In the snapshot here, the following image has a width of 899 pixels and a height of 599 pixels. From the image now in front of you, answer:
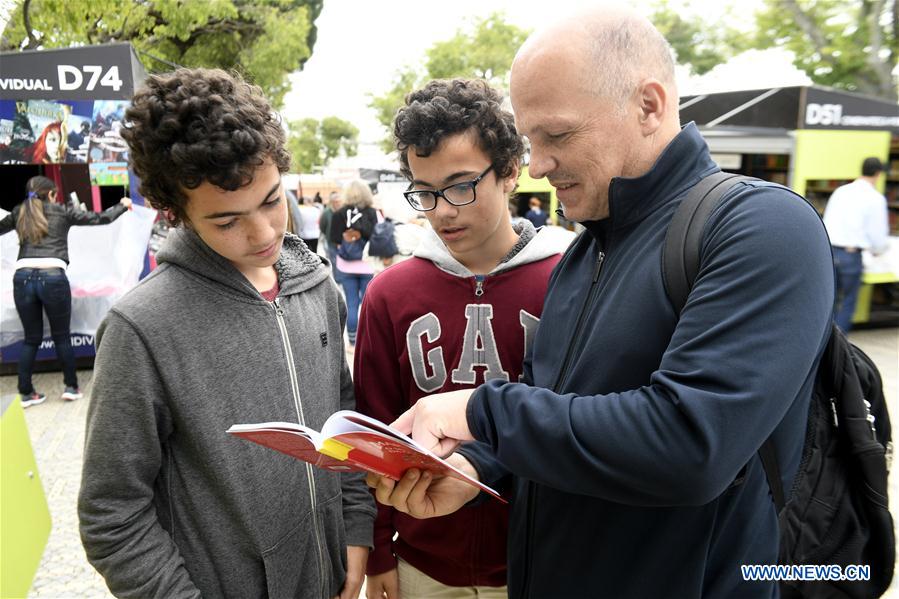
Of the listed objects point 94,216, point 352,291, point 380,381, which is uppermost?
point 94,216

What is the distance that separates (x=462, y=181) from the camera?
1841mm

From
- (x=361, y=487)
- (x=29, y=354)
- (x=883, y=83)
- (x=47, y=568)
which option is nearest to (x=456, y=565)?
(x=361, y=487)

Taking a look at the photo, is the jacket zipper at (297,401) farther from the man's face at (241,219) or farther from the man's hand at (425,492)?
the man's hand at (425,492)

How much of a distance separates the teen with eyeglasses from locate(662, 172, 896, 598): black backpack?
0.73 meters

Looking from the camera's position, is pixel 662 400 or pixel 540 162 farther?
pixel 540 162

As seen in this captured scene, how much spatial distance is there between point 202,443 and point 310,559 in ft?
1.54

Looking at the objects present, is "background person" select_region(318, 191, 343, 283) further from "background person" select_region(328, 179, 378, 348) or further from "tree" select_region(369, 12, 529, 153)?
"tree" select_region(369, 12, 529, 153)

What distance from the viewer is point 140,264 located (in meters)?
6.73

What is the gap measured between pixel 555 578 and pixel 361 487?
71cm

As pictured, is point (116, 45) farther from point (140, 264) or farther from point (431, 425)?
point (431, 425)

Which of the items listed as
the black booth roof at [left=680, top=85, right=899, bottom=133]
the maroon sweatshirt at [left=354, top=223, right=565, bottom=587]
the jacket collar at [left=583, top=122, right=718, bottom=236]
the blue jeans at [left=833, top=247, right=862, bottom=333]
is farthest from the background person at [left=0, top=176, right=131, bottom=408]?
the blue jeans at [left=833, top=247, right=862, bottom=333]

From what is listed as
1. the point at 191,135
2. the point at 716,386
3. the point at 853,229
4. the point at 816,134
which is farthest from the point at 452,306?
the point at 816,134

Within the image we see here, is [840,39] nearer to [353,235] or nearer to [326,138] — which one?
[353,235]

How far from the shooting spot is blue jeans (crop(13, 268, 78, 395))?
585cm
